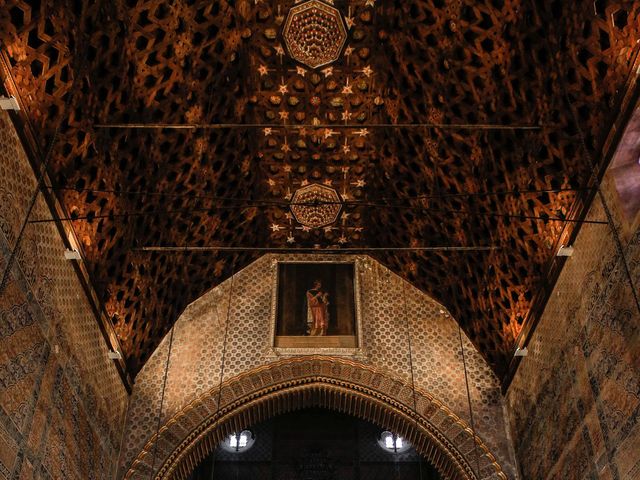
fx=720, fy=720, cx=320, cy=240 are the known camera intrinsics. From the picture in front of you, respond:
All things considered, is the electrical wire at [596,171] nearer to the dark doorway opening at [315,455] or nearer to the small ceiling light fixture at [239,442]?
the dark doorway opening at [315,455]

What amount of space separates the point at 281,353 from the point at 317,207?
95.2 inches

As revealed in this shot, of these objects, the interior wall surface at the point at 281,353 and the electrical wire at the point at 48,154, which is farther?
the interior wall surface at the point at 281,353

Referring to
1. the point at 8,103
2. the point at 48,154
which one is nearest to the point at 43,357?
the point at 48,154

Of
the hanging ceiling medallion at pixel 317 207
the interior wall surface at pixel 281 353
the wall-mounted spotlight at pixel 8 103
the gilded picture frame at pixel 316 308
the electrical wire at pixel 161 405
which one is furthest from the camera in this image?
the hanging ceiling medallion at pixel 317 207

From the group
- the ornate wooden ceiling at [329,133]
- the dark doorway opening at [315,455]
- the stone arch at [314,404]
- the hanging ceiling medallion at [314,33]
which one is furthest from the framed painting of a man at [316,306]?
the dark doorway opening at [315,455]

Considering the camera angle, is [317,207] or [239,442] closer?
[317,207]

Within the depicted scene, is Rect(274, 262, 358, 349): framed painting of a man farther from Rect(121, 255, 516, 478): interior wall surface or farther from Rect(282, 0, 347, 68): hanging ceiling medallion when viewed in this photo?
Rect(282, 0, 347, 68): hanging ceiling medallion

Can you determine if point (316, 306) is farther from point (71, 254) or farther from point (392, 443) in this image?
point (71, 254)

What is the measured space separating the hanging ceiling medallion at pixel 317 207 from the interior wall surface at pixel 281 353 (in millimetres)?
706

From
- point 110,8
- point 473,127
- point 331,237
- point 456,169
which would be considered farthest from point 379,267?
point 110,8

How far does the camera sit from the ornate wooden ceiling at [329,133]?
7121 mm

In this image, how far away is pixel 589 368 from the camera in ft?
25.1

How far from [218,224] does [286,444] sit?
5325 millimetres

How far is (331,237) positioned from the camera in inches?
484
